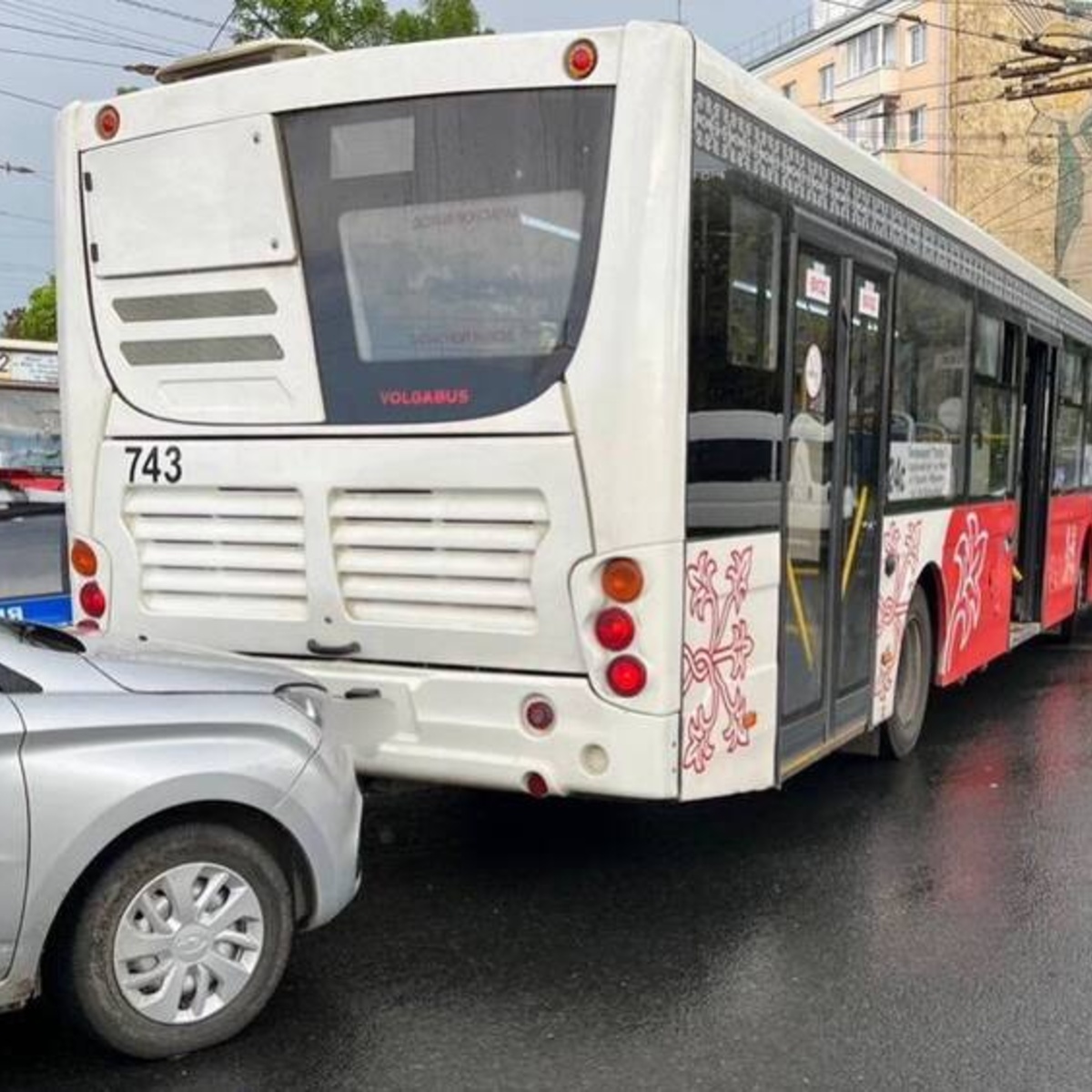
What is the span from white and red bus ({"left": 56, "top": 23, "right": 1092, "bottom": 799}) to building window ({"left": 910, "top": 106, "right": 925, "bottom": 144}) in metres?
46.6

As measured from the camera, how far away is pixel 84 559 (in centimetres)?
520

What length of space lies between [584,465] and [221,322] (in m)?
1.64

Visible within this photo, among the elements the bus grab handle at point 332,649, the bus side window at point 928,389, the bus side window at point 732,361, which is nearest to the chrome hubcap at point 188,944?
the bus grab handle at point 332,649

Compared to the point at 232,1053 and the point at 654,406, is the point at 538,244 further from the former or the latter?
the point at 232,1053

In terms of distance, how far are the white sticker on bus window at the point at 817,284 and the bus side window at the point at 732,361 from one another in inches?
11.7

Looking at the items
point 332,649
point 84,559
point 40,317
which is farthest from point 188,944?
point 40,317

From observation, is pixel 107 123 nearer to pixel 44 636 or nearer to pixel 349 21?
pixel 44 636

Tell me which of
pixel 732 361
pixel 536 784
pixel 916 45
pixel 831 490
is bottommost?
pixel 536 784

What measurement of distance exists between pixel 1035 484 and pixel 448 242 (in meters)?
6.45

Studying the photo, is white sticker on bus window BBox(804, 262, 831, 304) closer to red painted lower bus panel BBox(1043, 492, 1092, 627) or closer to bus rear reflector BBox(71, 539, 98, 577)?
bus rear reflector BBox(71, 539, 98, 577)

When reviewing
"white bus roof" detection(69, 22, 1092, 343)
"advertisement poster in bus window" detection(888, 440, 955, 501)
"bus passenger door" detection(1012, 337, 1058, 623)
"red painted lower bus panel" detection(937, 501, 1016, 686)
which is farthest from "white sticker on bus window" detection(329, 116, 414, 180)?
"bus passenger door" detection(1012, 337, 1058, 623)

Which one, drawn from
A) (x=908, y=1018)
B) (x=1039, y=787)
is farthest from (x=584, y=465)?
(x=1039, y=787)

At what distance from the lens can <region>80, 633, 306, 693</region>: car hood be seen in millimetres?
3496

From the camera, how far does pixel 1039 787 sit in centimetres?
648
